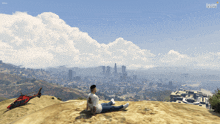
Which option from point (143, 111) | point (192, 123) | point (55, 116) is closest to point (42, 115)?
point (55, 116)

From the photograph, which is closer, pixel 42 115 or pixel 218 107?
pixel 42 115

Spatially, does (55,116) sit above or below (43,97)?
above

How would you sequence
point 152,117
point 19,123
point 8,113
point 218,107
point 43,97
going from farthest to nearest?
point 43,97, point 8,113, point 218,107, point 152,117, point 19,123

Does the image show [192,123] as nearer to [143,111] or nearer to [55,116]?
[143,111]

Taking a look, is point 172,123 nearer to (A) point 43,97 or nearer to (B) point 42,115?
(B) point 42,115

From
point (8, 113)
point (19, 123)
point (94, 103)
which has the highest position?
point (94, 103)

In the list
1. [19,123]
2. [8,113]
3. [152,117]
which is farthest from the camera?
[8,113]

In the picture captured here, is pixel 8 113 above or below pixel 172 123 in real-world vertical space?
below

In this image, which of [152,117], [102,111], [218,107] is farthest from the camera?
[218,107]

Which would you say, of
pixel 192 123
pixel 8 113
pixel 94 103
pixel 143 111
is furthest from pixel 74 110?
pixel 8 113
